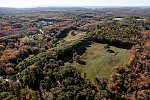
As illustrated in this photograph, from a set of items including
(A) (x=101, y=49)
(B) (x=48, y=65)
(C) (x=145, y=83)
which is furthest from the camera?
(A) (x=101, y=49)

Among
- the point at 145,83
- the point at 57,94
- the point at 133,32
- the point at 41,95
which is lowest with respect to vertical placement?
the point at 41,95

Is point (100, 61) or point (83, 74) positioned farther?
point (100, 61)

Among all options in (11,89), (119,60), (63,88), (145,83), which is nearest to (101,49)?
(119,60)

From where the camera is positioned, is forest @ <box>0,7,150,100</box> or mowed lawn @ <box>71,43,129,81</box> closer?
forest @ <box>0,7,150,100</box>

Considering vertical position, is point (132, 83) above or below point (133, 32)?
below

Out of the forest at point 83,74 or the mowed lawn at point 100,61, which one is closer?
the forest at point 83,74

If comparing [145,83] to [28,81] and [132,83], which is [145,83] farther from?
[28,81]

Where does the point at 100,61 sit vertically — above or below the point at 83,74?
above

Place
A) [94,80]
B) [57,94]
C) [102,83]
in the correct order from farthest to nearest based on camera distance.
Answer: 1. [94,80]
2. [102,83]
3. [57,94]
